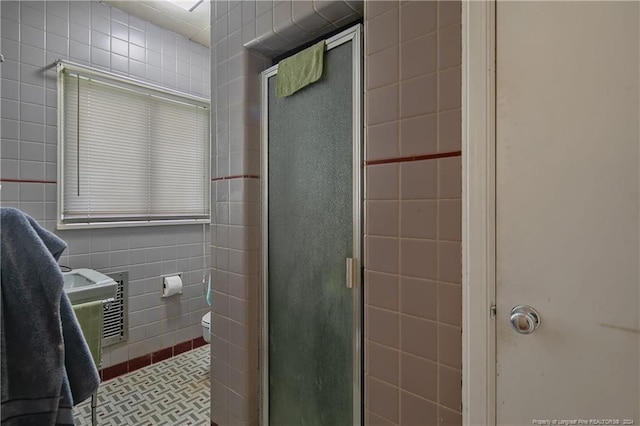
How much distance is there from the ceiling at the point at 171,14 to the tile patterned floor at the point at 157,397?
263cm

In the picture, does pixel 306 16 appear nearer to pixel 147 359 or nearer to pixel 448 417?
pixel 448 417

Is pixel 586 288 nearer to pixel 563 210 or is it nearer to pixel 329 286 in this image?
pixel 563 210

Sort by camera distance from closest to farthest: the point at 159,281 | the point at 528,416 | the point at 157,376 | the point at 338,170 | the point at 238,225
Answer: the point at 528,416 < the point at 338,170 < the point at 238,225 < the point at 157,376 < the point at 159,281

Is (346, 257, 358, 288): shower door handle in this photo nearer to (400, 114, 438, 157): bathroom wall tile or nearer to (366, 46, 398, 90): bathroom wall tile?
(400, 114, 438, 157): bathroom wall tile

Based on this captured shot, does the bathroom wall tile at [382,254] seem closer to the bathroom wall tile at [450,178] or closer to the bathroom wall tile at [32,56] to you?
the bathroom wall tile at [450,178]

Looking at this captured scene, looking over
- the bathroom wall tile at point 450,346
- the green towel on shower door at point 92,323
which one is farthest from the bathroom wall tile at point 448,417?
the green towel on shower door at point 92,323

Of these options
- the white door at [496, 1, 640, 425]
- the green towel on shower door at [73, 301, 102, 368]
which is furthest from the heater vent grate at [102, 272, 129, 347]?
the white door at [496, 1, 640, 425]

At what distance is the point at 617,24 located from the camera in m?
0.64

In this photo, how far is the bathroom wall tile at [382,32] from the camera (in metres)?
0.92

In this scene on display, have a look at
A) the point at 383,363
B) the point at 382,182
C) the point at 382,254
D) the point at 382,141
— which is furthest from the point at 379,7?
the point at 383,363

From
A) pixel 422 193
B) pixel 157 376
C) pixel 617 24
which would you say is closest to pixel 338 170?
pixel 422 193

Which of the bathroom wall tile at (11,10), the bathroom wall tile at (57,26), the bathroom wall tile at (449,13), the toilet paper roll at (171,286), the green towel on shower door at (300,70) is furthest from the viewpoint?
the toilet paper roll at (171,286)

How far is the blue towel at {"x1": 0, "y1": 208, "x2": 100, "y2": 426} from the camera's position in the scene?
2.25 feet

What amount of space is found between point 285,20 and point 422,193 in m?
0.91
